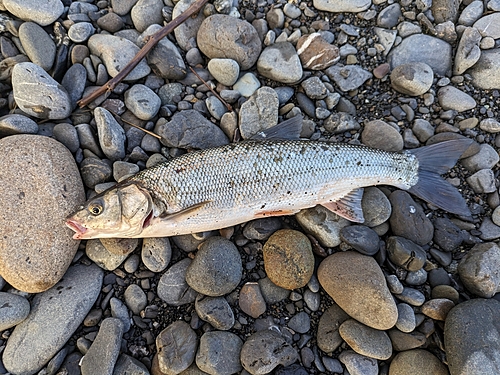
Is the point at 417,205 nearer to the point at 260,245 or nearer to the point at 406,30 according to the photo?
the point at 260,245

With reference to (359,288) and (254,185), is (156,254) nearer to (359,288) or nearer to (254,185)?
(254,185)

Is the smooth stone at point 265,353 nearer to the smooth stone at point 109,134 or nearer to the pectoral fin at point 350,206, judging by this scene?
the pectoral fin at point 350,206

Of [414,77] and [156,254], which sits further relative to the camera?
[414,77]

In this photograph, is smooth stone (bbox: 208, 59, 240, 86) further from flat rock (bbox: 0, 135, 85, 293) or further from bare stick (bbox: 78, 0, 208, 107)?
flat rock (bbox: 0, 135, 85, 293)

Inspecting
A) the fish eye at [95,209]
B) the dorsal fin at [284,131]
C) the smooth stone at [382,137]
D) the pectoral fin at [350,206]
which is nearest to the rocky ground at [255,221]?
the smooth stone at [382,137]

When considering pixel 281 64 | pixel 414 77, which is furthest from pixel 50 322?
pixel 414 77
